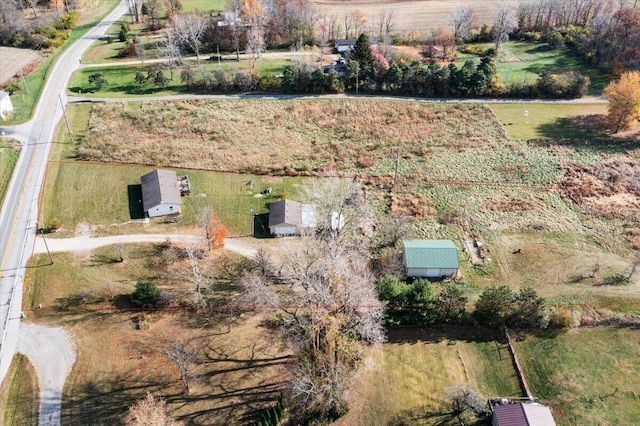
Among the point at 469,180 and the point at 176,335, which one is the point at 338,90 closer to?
the point at 469,180

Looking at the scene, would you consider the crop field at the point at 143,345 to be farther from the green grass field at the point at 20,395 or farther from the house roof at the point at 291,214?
the house roof at the point at 291,214

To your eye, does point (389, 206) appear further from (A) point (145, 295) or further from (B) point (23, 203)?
(B) point (23, 203)

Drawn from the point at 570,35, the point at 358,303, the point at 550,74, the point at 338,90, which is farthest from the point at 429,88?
the point at 358,303

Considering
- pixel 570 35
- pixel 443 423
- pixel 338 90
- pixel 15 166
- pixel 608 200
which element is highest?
pixel 570 35

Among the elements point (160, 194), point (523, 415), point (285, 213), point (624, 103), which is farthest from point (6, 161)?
point (624, 103)

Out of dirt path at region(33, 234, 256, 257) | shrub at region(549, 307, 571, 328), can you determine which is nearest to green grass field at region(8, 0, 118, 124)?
dirt path at region(33, 234, 256, 257)

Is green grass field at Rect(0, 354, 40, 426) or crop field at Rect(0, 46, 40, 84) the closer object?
green grass field at Rect(0, 354, 40, 426)

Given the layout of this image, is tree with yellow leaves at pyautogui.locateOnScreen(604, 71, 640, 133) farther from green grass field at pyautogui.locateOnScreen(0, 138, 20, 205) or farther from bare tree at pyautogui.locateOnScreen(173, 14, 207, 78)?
green grass field at pyautogui.locateOnScreen(0, 138, 20, 205)
